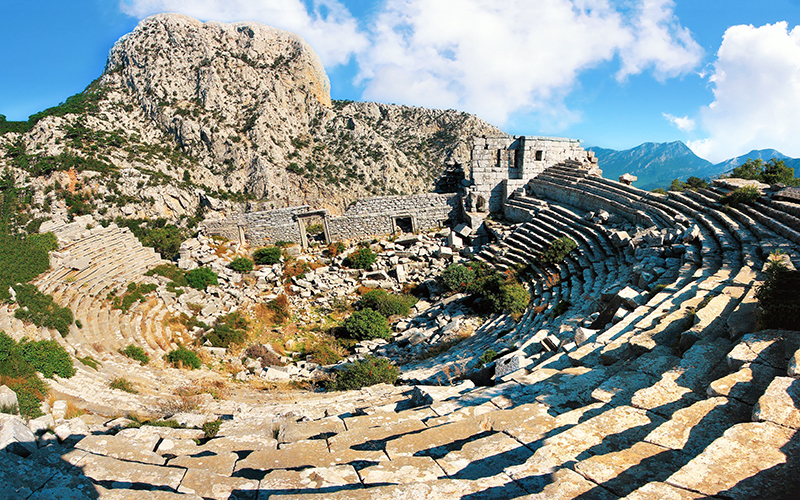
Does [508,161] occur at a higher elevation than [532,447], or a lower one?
higher

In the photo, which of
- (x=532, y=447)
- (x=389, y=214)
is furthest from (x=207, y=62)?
(x=532, y=447)

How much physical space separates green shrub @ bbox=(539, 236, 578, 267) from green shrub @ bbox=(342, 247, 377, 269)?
7841 millimetres

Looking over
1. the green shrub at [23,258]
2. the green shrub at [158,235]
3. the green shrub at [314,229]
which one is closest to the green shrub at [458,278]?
the green shrub at [314,229]

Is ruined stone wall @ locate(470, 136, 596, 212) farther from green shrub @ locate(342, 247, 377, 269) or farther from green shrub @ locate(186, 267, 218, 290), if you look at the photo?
green shrub @ locate(186, 267, 218, 290)

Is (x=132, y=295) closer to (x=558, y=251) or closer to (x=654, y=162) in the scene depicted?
(x=558, y=251)

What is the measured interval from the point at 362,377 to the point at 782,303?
24.0 feet

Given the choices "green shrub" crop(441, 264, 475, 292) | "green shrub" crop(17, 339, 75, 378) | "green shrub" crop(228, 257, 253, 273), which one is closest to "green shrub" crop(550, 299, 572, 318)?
"green shrub" crop(441, 264, 475, 292)

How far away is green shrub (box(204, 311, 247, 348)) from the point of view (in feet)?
39.2

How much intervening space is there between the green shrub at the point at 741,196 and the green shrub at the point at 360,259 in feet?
43.4

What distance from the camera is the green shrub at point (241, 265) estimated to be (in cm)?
1722

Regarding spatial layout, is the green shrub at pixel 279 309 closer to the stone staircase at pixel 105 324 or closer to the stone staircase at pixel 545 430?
the stone staircase at pixel 105 324

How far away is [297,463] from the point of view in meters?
3.80

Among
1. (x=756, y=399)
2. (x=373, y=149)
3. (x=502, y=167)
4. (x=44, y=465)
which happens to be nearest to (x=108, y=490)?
(x=44, y=465)

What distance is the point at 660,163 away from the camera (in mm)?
142125
